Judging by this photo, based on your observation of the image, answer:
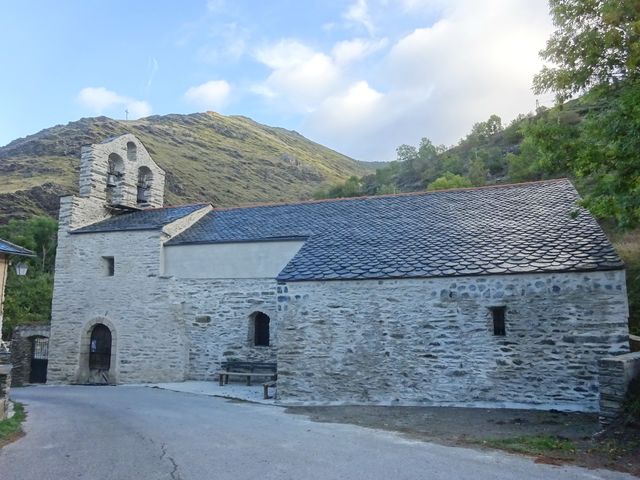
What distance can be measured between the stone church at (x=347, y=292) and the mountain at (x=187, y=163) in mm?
26955

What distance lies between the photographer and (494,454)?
21.1ft

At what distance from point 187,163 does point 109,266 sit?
158 feet

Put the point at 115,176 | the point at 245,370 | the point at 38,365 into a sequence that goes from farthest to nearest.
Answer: the point at 115,176 < the point at 38,365 < the point at 245,370

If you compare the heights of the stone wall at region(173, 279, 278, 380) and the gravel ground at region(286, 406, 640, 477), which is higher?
the stone wall at region(173, 279, 278, 380)

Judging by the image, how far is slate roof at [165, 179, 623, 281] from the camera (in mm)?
10500

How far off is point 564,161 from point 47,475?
8838 mm

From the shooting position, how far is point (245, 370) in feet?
48.0

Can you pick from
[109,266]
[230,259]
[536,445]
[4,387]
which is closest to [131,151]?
[109,266]

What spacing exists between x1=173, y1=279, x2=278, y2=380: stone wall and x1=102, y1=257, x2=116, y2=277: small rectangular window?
2860 mm

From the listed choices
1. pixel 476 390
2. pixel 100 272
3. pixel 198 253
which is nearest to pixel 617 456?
pixel 476 390

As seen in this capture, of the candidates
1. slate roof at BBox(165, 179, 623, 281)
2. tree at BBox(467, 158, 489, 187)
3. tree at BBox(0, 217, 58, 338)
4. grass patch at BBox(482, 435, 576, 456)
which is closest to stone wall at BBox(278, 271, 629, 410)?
slate roof at BBox(165, 179, 623, 281)

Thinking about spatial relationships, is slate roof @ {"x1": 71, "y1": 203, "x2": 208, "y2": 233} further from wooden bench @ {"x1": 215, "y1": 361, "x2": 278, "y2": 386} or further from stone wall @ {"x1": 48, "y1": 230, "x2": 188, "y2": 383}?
wooden bench @ {"x1": 215, "y1": 361, "x2": 278, "y2": 386}

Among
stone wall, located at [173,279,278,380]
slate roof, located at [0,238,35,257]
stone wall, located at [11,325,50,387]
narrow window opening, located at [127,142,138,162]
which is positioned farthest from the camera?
narrow window opening, located at [127,142,138,162]

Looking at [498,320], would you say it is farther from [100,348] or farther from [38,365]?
[38,365]
